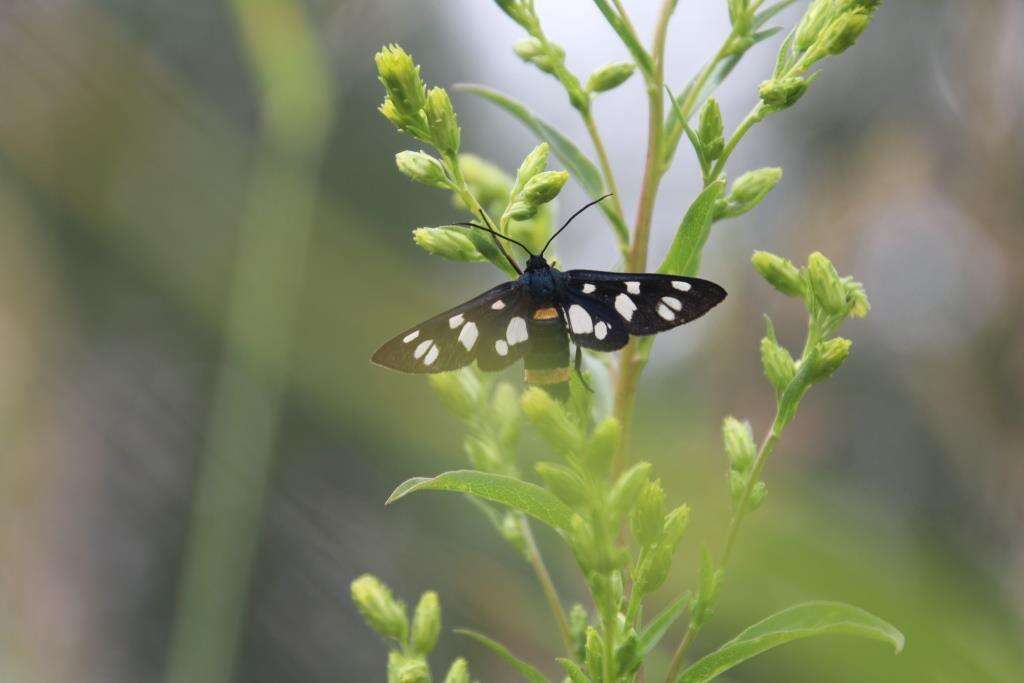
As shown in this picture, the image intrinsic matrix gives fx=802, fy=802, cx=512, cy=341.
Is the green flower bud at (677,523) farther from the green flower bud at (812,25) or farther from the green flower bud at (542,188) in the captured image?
the green flower bud at (812,25)

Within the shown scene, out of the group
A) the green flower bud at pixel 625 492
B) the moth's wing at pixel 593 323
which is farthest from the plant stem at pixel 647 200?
the green flower bud at pixel 625 492

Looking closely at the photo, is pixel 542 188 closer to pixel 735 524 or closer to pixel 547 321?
pixel 547 321

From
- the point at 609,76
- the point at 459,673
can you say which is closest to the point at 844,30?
the point at 609,76

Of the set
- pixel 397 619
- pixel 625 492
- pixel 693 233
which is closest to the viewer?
pixel 625 492

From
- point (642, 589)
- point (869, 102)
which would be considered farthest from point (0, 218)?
point (869, 102)

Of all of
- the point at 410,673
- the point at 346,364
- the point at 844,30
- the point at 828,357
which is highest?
the point at 346,364
